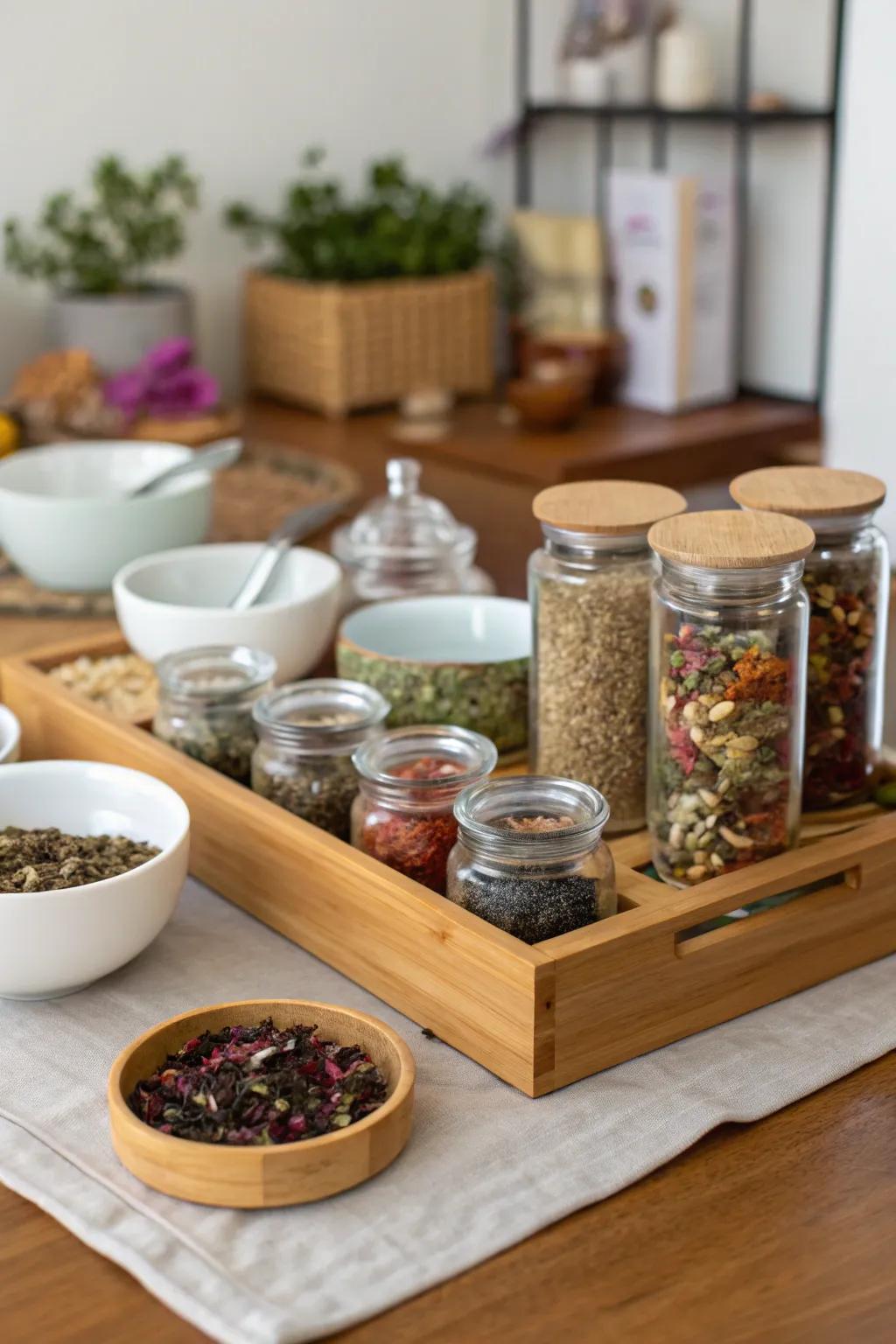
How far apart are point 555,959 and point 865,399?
37.7 inches

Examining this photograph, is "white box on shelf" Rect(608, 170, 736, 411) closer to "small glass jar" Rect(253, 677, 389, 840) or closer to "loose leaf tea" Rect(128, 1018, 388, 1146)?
"small glass jar" Rect(253, 677, 389, 840)

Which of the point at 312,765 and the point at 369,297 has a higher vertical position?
the point at 369,297

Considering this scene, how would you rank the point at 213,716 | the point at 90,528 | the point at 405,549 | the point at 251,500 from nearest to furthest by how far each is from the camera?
the point at 213,716, the point at 405,549, the point at 90,528, the point at 251,500

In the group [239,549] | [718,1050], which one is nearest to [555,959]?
[718,1050]

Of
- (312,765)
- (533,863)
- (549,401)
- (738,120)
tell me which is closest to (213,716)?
(312,765)

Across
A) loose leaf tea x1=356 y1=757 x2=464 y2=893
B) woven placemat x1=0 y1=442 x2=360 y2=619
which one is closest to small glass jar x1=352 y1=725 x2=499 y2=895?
loose leaf tea x1=356 y1=757 x2=464 y2=893

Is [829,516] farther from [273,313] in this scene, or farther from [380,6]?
[380,6]

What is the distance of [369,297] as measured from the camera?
2.31 m

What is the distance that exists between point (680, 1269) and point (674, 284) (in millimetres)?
1801

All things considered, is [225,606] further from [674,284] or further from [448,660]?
[674,284]

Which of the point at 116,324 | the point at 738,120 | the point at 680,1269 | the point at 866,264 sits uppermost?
the point at 738,120

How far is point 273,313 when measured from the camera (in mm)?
2414

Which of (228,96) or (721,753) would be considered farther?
(228,96)

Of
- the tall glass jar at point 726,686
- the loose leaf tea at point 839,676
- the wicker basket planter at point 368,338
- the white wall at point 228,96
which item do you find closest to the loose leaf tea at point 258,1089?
the tall glass jar at point 726,686
